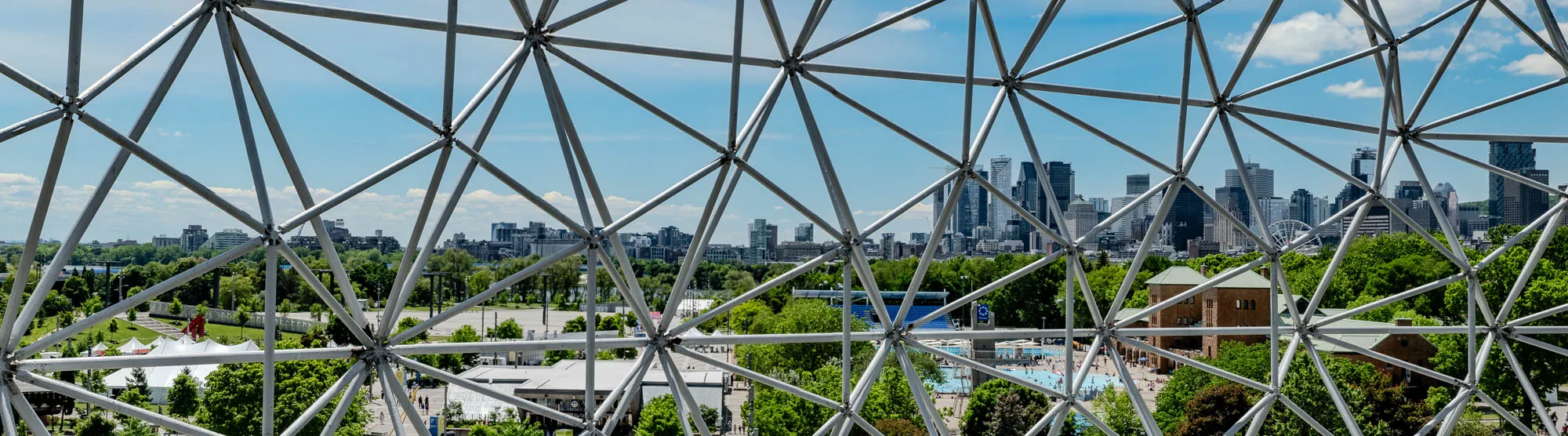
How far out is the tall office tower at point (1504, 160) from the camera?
72.8m

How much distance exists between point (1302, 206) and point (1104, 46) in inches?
6729

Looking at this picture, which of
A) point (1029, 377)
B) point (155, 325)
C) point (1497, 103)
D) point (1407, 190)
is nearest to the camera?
point (1497, 103)

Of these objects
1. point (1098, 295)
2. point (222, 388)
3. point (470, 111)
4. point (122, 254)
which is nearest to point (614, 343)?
point (470, 111)

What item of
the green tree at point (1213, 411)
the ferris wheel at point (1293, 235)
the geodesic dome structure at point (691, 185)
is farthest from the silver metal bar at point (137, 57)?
the green tree at point (1213, 411)

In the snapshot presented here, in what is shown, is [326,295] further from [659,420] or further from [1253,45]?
[659,420]

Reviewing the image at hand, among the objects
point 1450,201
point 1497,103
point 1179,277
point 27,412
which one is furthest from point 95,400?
point 1450,201

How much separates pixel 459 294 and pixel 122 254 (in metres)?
23.4

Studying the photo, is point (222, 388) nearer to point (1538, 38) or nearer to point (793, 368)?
point (793, 368)

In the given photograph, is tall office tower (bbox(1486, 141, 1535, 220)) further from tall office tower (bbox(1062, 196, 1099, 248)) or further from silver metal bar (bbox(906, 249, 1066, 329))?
silver metal bar (bbox(906, 249, 1066, 329))

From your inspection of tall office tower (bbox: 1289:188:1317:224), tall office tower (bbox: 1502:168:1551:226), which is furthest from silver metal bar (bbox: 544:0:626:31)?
tall office tower (bbox: 1289:188:1317:224)

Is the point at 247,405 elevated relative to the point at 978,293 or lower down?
lower down

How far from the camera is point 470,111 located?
7.11m

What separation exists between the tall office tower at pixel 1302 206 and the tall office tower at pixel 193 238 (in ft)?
467

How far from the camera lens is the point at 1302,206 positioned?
16362 centimetres
